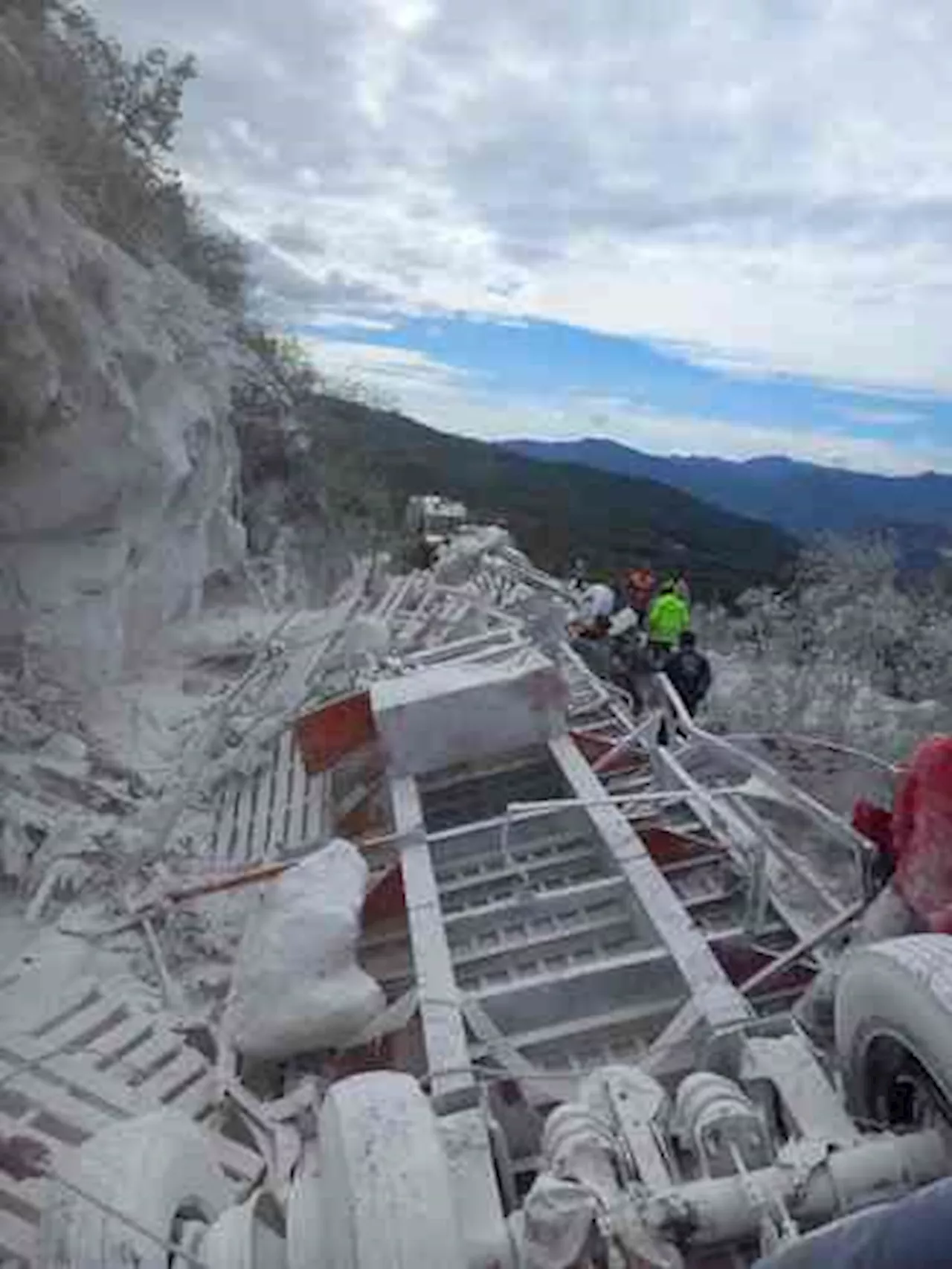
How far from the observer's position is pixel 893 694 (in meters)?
14.5

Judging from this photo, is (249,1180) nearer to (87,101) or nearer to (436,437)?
(87,101)

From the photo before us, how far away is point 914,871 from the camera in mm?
3922

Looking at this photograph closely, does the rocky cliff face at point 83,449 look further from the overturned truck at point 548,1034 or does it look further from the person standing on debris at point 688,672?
the person standing on debris at point 688,672

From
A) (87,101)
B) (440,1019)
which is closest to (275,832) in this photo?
(440,1019)

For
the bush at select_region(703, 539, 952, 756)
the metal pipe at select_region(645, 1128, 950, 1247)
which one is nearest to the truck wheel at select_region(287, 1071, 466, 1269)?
the metal pipe at select_region(645, 1128, 950, 1247)

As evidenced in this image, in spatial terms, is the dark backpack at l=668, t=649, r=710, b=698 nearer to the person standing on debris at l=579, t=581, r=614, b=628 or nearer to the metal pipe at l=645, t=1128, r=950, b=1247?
the person standing on debris at l=579, t=581, r=614, b=628

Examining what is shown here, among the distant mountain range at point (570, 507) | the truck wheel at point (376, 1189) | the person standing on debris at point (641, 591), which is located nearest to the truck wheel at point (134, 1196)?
the truck wheel at point (376, 1189)

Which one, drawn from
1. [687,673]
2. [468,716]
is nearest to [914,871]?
[468,716]

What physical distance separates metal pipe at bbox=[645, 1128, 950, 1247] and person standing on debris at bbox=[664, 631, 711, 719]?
24.3ft

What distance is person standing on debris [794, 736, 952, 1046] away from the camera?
3764 millimetres

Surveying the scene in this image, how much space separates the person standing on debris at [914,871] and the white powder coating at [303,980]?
1633mm

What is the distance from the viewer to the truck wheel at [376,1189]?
7.94 ft

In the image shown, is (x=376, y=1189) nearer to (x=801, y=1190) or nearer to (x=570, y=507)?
(x=801, y=1190)

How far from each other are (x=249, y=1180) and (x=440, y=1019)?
2.66ft
